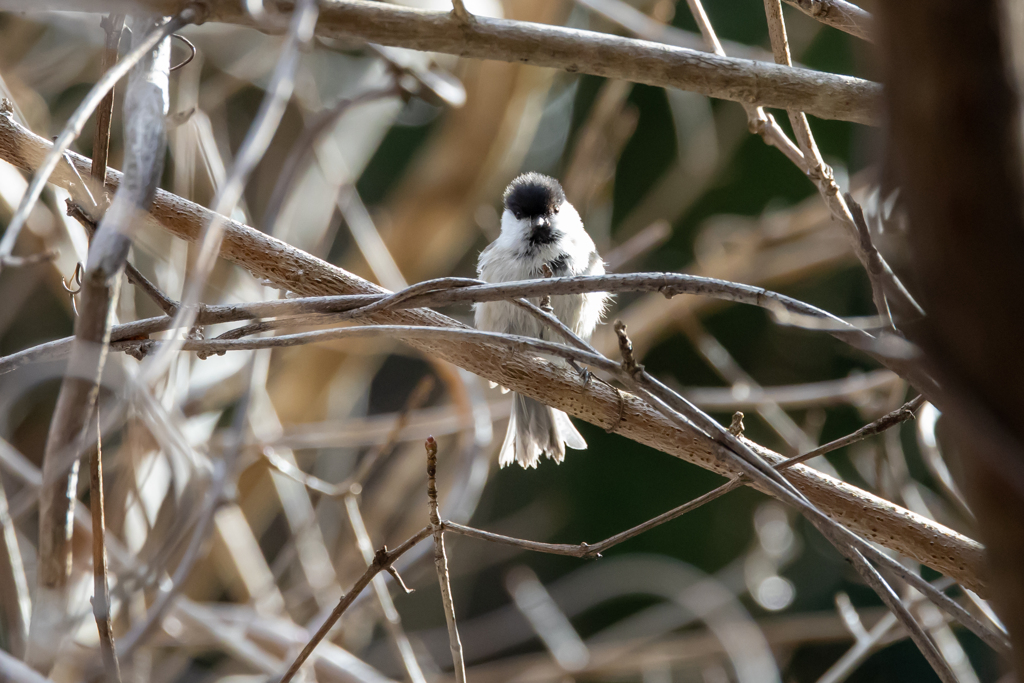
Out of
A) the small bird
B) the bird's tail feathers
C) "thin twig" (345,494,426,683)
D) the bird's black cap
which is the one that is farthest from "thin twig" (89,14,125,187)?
the bird's black cap

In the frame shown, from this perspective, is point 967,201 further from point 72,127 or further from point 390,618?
point 390,618

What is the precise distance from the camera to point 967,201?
1.08ft

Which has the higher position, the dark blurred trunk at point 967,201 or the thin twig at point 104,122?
the thin twig at point 104,122

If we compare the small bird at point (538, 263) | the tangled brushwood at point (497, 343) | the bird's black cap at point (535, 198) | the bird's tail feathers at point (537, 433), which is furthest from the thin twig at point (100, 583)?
the bird's black cap at point (535, 198)

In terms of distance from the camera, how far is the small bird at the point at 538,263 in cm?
209

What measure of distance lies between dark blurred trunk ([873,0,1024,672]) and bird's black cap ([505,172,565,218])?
6.62ft

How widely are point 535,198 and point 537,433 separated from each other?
73 centimetres

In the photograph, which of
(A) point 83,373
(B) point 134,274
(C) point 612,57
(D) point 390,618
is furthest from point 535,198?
(A) point 83,373

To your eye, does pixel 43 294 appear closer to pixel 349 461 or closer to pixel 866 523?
pixel 349 461

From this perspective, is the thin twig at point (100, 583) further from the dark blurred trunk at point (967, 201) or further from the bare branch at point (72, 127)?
the dark blurred trunk at point (967, 201)

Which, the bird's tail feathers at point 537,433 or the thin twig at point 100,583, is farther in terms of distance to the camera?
the bird's tail feathers at point 537,433

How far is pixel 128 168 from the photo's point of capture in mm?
624

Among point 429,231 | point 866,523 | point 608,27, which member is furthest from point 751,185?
point 866,523

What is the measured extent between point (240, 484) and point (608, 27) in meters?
2.68
